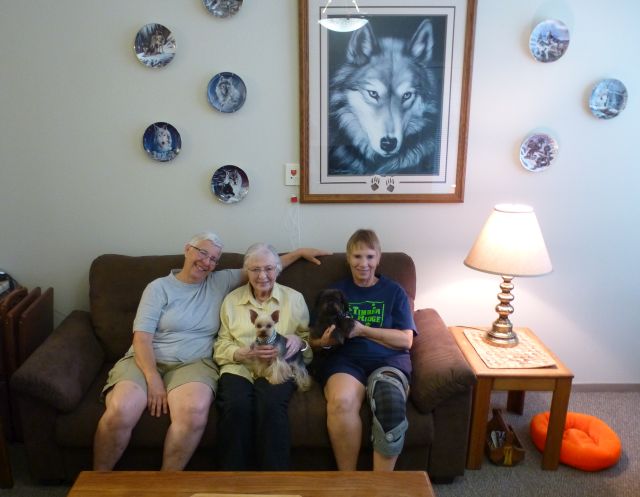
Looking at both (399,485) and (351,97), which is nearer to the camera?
(399,485)

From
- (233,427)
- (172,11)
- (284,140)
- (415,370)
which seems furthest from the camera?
(284,140)

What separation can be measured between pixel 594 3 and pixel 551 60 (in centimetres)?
33

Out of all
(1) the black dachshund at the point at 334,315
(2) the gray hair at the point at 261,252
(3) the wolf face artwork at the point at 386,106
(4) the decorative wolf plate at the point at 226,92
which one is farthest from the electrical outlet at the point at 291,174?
(1) the black dachshund at the point at 334,315

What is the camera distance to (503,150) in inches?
104

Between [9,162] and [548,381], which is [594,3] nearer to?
[548,381]

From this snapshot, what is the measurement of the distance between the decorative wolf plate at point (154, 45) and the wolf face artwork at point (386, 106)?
830mm

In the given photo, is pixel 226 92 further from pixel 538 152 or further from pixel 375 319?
pixel 538 152

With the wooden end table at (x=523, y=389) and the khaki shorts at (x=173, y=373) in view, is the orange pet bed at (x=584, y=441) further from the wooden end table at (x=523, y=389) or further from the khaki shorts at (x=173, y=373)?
the khaki shorts at (x=173, y=373)

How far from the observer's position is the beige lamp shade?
220cm

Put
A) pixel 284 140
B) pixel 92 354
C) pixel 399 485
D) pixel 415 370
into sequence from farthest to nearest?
pixel 284 140
pixel 92 354
pixel 415 370
pixel 399 485

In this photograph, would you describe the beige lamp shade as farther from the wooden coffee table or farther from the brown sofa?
the wooden coffee table

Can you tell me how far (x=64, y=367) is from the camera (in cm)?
206

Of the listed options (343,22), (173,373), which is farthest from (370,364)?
(343,22)

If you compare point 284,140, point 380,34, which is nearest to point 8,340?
point 284,140
